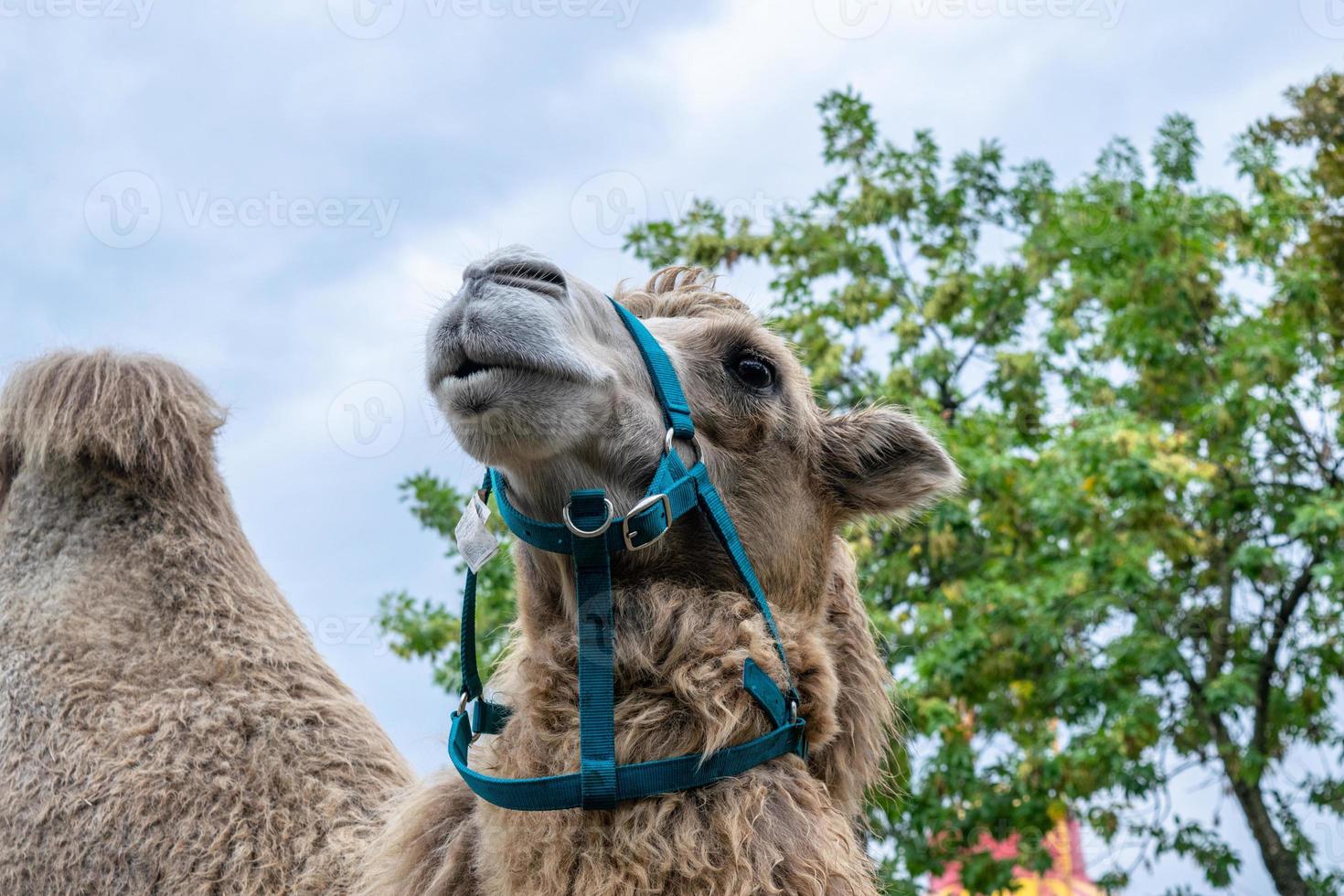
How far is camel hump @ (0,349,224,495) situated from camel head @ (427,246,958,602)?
1412mm

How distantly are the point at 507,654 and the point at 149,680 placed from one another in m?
1.02

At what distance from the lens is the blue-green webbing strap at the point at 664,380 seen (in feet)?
8.79

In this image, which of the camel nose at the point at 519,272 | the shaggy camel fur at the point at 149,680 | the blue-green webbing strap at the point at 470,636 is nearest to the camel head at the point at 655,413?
the camel nose at the point at 519,272

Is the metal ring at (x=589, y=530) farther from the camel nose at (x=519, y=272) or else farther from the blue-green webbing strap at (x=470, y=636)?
the camel nose at (x=519, y=272)

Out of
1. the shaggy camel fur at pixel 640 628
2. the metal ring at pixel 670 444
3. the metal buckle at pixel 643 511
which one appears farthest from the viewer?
the metal ring at pixel 670 444

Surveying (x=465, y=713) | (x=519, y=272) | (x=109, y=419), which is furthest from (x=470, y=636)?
(x=109, y=419)

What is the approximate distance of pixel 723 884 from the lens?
7.59 feet

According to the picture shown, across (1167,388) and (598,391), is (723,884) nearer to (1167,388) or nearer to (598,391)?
(598,391)

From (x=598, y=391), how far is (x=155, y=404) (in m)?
1.85

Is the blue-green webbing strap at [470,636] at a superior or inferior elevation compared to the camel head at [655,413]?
inferior

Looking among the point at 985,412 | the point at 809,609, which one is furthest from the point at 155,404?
the point at 985,412

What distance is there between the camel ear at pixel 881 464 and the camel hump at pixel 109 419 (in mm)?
1903

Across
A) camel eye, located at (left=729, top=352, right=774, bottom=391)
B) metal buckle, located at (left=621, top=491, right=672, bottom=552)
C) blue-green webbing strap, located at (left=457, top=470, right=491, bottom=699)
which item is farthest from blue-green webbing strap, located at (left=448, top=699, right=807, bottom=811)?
camel eye, located at (left=729, top=352, right=774, bottom=391)

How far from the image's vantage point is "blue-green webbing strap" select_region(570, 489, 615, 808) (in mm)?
2365
